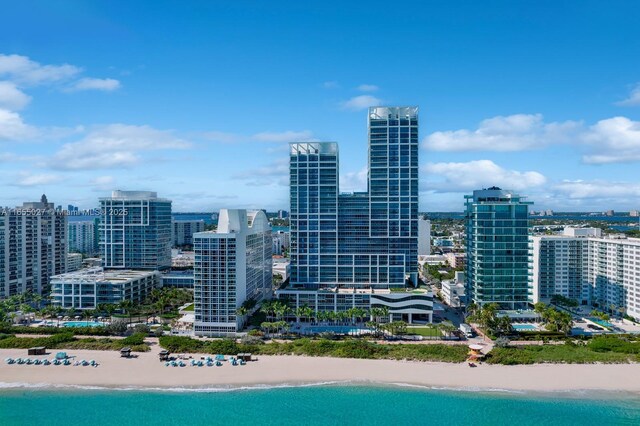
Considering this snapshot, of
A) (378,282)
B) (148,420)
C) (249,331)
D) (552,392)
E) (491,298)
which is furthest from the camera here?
(378,282)

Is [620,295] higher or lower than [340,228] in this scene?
lower

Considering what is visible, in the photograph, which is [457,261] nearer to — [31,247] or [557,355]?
[557,355]

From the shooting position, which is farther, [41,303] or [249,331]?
[41,303]

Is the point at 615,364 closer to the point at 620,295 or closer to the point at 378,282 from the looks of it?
the point at 620,295

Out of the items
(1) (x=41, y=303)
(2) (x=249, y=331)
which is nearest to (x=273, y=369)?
(2) (x=249, y=331)

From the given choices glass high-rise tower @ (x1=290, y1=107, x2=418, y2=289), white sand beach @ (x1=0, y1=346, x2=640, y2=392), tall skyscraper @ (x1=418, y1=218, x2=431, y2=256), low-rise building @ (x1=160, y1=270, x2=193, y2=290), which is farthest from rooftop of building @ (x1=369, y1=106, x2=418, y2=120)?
tall skyscraper @ (x1=418, y1=218, x2=431, y2=256)

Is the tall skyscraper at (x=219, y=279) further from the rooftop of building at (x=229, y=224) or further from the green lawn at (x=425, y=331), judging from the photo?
the green lawn at (x=425, y=331)

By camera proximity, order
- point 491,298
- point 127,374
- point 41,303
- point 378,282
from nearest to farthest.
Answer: point 127,374, point 491,298, point 378,282, point 41,303

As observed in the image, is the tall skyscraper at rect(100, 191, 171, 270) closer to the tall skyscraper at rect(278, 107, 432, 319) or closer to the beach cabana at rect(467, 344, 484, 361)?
the tall skyscraper at rect(278, 107, 432, 319)
